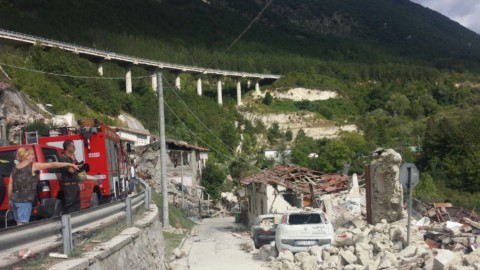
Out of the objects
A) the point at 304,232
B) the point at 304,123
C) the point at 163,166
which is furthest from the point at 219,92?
the point at 304,232

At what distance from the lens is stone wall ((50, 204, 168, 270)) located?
20.2ft

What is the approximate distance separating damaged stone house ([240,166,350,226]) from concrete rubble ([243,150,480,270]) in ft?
31.7

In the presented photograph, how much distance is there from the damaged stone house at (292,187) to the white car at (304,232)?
12879 mm

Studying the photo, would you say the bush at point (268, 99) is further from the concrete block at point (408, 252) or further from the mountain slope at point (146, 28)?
the concrete block at point (408, 252)

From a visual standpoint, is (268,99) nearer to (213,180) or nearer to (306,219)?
(213,180)

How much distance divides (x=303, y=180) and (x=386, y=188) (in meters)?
12.7

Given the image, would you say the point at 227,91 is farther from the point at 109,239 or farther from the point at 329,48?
the point at 109,239

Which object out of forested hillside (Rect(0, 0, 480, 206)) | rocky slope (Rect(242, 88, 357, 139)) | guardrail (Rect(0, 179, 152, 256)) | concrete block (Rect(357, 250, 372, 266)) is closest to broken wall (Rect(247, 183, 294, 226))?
forested hillside (Rect(0, 0, 480, 206))

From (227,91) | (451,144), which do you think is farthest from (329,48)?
(451,144)

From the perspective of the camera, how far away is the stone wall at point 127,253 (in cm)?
617

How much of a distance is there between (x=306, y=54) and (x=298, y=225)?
171393 millimetres

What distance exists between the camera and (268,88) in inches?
5541

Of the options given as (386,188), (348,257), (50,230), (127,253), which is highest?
(50,230)

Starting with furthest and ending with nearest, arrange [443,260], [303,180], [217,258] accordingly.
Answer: [303,180] < [217,258] < [443,260]
